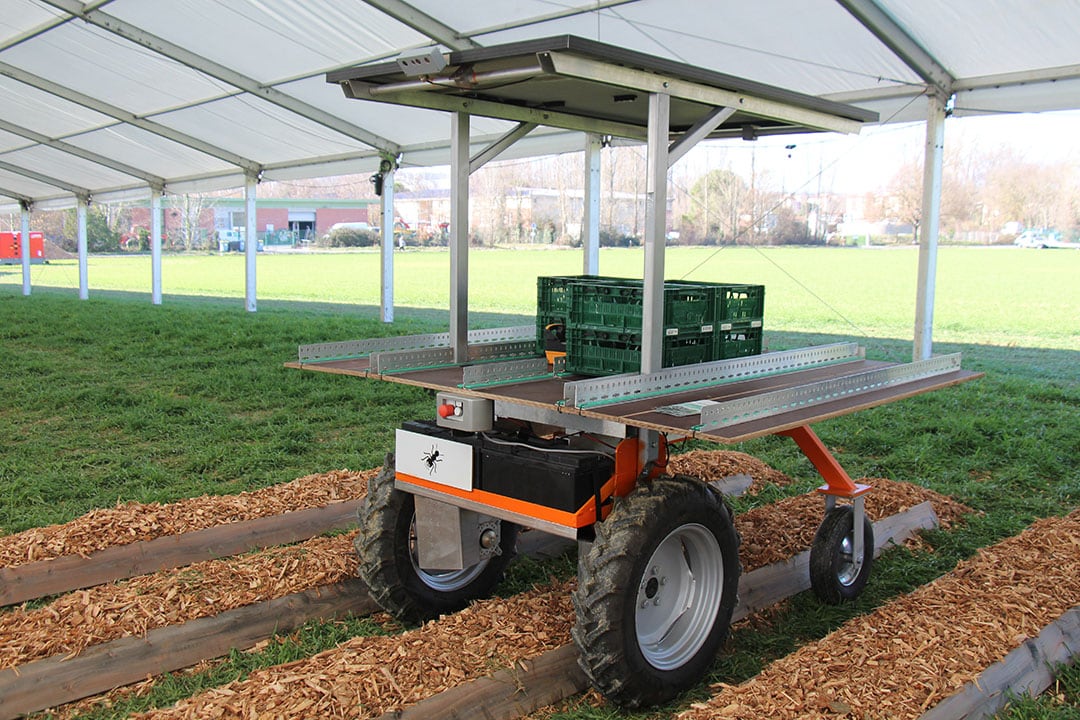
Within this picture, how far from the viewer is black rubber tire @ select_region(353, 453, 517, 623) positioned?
15.0ft

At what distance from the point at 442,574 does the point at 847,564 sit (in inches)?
87.6

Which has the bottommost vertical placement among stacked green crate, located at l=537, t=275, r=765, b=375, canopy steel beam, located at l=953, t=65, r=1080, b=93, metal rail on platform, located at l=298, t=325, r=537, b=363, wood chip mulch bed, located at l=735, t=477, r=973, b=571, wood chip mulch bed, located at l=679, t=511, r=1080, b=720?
wood chip mulch bed, located at l=735, t=477, r=973, b=571

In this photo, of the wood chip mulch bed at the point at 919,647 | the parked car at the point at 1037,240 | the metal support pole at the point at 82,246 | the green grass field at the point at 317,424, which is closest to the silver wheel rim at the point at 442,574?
the green grass field at the point at 317,424

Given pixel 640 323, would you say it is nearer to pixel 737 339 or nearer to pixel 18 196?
pixel 737 339

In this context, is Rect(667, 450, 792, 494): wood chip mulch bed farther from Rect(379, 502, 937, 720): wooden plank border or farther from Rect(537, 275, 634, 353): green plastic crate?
Rect(537, 275, 634, 353): green plastic crate

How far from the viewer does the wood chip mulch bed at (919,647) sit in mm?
3285

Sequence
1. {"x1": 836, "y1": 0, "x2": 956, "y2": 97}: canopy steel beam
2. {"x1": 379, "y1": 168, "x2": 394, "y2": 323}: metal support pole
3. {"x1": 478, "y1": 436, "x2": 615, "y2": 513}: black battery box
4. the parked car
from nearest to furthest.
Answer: {"x1": 478, "y1": 436, "x2": 615, "y2": 513}: black battery box < {"x1": 836, "y1": 0, "x2": 956, "y2": 97}: canopy steel beam < {"x1": 379, "y1": 168, "x2": 394, "y2": 323}: metal support pole < the parked car

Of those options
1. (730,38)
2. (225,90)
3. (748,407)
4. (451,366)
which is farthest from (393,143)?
(748,407)

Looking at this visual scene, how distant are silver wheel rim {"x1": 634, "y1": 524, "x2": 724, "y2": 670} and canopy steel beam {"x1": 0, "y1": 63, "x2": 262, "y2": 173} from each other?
15.3 metres

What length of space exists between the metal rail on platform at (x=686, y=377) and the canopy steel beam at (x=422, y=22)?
674cm

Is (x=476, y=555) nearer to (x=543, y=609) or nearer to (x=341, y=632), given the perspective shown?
(x=543, y=609)

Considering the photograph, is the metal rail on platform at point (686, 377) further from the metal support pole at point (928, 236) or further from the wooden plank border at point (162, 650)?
the metal support pole at point (928, 236)

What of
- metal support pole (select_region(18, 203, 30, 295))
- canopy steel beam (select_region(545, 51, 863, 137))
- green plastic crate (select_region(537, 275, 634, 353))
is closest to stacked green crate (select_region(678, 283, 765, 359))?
green plastic crate (select_region(537, 275, 634, 353))

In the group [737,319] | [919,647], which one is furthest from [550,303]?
[919,647]
